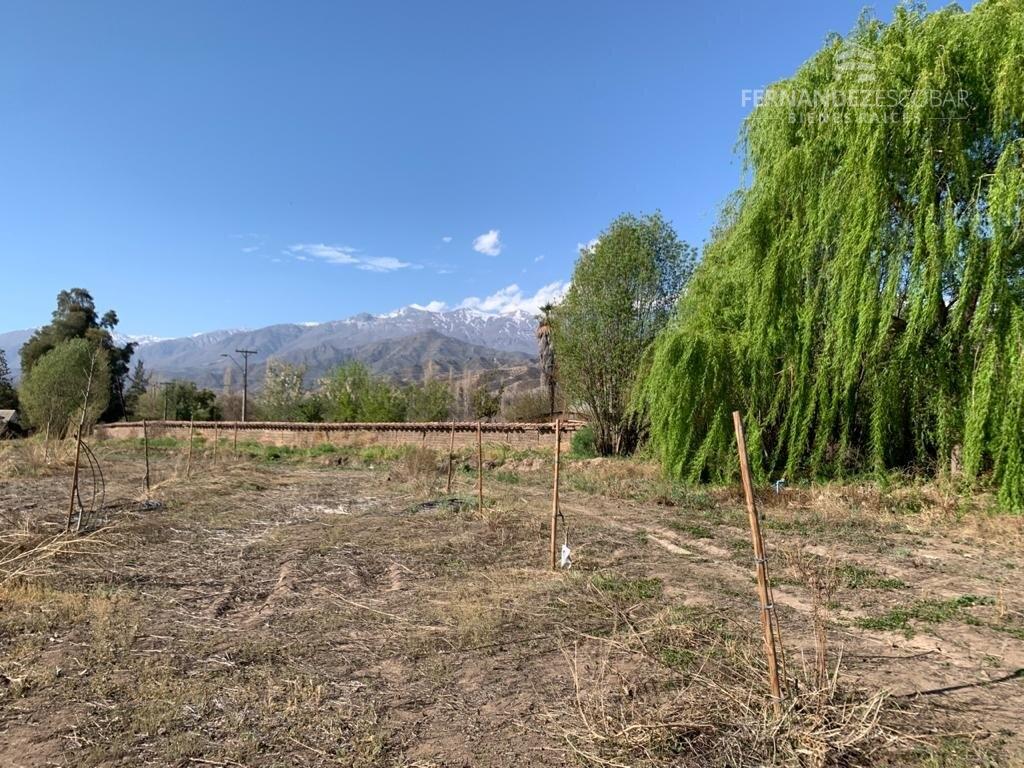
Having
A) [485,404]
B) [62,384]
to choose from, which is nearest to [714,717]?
[485,404]

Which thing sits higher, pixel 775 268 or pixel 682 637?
pixel 775 268

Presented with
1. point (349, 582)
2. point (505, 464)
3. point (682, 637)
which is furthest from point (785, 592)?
point (505, 464)

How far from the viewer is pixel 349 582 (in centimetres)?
623

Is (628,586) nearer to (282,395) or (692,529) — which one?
(692,529)

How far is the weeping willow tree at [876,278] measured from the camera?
8961mm

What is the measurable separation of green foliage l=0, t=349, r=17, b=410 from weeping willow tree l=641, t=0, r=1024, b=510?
163 feet

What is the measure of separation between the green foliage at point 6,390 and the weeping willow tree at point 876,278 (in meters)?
49.7

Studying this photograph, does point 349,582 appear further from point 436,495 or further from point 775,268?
point 775,268

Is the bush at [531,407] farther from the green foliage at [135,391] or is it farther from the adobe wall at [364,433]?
the green foliage at [135,391]

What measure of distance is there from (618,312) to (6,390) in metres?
47.0

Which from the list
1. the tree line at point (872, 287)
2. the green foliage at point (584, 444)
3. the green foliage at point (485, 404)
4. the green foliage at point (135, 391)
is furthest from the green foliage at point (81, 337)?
the tree line at point (872, 287)

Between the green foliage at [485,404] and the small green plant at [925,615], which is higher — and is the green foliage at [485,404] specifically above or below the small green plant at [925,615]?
above

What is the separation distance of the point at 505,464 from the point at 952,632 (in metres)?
15.9

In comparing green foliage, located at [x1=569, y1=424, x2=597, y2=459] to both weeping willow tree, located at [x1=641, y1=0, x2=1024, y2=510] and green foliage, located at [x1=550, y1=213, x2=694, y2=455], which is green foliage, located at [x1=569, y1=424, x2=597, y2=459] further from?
weeping willow tree, located at [x1=641, y1=0, x2=1024, y2=510]
